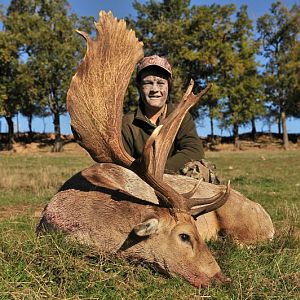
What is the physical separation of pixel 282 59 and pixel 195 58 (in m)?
7.41

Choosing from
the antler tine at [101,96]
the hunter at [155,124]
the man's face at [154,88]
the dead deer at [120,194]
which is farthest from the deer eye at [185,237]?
the man's face at [154,88]

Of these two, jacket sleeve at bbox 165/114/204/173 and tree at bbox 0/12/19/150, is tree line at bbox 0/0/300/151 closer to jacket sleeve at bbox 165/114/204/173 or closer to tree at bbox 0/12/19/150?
tree at bbox 0/12/19/150

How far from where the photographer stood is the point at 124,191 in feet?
14.1

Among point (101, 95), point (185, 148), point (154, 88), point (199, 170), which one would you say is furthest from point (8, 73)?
point (101, 95)

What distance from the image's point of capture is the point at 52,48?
3634cm

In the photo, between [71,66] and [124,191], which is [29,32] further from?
[124,191]

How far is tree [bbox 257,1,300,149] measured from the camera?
3716 centimetres

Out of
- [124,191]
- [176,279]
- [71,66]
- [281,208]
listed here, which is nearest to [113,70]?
[124,191]

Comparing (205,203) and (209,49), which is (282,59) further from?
(205,203)

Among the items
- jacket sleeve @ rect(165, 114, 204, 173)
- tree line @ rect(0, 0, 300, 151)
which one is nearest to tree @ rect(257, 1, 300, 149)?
tree line @ rect(0, 0, 300, 151)

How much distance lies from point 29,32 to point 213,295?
119 ft

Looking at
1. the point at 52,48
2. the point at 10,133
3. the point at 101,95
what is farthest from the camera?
the point at 10,133

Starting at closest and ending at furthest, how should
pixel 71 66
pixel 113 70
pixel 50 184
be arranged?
pixel 113 70, pixel 50 184, pixel 71 66

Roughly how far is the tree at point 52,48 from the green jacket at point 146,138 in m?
30.9
